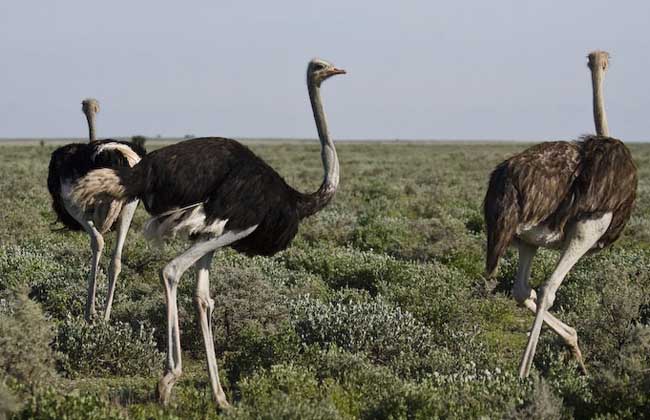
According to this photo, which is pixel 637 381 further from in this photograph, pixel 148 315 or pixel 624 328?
pixel 148 315

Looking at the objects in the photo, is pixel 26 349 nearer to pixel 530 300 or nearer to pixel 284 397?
pixel 284 397

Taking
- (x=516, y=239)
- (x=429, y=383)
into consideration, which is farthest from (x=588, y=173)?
(x=429, y=383)

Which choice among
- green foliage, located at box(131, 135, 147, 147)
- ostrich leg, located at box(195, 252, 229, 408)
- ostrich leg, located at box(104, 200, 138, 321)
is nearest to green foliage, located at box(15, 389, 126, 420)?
ostrich leg, located at box(195, 252, 229, 408)

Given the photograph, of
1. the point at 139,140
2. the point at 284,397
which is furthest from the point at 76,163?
the point at 284,397

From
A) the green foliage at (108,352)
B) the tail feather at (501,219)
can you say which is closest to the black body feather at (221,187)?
the tail feather at (501,219)

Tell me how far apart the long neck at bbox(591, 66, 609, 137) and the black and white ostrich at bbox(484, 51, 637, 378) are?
1.91 ft

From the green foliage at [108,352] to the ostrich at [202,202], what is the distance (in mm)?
1008

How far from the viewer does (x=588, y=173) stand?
18.0ft

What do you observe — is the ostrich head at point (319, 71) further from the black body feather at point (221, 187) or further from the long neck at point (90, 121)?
the long neck at point (90, 121)

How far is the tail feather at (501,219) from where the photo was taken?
5.27 m

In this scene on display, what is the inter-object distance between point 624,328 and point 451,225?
21.2 ft

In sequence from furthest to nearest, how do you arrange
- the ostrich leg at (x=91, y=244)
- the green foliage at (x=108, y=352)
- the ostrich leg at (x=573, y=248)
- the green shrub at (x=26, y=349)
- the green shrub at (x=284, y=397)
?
the ostrich leg at (x=91, y=244) → the green foliage at (x=108, y=352) → the ostrich leg at (x=573, y=248) → the green shrub at (x=26, y=349) → the green shrub at (x=284, y=397)

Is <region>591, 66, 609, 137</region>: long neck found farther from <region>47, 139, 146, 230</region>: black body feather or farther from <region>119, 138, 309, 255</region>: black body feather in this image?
<region>47, 139, 146, 230</region>: black body feather

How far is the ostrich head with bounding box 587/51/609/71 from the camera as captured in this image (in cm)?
643
